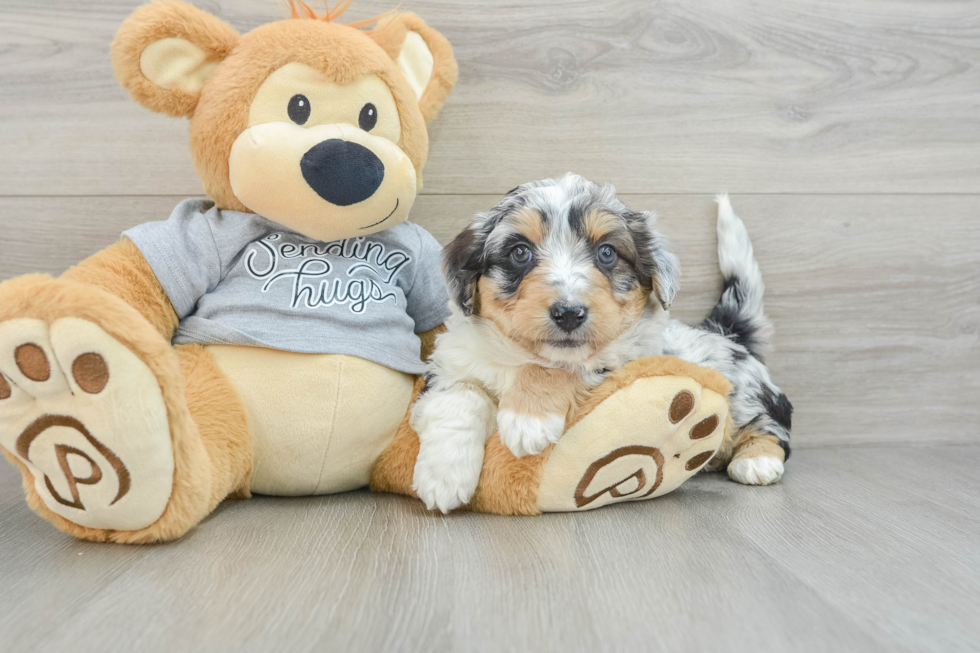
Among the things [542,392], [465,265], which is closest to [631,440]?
[542,392]

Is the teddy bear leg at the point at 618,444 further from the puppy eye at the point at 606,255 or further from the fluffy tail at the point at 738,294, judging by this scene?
the fluffy tail at the point at 738,294

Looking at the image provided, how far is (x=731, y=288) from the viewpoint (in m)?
2.13

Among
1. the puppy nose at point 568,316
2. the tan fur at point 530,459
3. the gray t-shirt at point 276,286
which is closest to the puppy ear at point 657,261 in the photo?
the tan fur at point 530,459

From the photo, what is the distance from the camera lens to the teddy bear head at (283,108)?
5.04 ft

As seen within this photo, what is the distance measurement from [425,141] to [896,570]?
1433mm

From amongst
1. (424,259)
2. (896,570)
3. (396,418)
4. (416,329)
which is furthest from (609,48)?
(896,570)

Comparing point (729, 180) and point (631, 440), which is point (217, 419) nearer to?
point (631, 440)

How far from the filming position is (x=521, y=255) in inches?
61.4

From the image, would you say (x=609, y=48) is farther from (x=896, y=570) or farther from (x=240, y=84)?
(x=896, y=570)

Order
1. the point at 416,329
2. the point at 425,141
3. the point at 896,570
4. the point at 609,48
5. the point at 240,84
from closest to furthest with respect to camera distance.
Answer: the point at 896,570 → the point at 240,84 → the point at 425,141 → the point at 416,329 → the point at 609,48

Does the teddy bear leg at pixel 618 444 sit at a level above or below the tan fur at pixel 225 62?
below

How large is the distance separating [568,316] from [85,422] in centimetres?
94

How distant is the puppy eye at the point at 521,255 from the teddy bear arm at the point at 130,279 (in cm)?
82

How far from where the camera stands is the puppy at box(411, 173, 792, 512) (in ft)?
4.78
